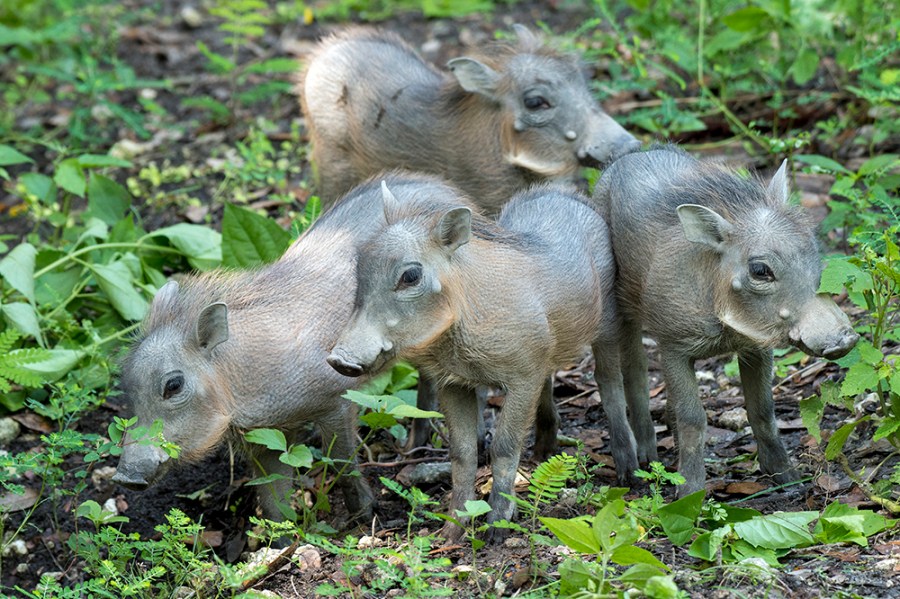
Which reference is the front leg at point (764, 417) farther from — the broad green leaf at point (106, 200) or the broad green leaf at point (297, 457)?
the broad green leaf at point (106, 200)

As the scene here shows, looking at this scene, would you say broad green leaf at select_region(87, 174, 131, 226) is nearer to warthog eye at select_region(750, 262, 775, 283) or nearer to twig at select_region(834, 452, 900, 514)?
warthog eye at select_region(750, 262, 775, 283)

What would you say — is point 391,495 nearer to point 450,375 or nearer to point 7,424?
point 450,375

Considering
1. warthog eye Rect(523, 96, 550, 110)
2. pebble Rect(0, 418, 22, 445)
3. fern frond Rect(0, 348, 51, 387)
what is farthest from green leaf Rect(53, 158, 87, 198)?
warthog eye Rect(523, 96, 550, 110)

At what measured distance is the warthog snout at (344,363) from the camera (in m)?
4.30

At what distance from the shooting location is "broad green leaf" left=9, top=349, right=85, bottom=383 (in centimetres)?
553

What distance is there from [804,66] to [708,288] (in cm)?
334

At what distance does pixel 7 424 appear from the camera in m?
5.79

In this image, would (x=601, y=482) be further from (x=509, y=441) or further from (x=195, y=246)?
(x=195, y=246)

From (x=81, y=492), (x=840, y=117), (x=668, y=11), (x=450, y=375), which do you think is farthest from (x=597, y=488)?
(x=668, y=11)

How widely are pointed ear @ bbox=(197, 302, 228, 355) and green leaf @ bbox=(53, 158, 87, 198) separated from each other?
7.76 feet

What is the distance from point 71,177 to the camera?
6.95 meters

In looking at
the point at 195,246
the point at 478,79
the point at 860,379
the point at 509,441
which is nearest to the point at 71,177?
the point at 195,246

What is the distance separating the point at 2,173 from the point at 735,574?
456 cm

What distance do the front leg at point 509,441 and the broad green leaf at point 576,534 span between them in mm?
738
